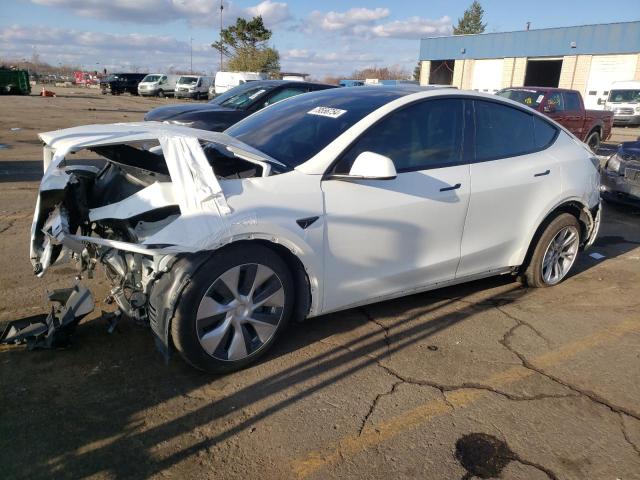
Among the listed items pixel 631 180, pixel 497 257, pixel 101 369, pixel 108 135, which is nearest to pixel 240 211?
pixel 108 135

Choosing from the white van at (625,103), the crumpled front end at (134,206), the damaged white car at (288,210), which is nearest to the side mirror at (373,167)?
the damaged white car at (288,210)

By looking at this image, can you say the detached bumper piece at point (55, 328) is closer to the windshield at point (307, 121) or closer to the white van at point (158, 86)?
the windshield at point (307, 121)

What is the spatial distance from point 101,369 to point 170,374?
421 mm

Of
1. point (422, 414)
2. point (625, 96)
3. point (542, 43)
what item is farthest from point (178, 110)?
point (542, 43)

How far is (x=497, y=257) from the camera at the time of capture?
432cm

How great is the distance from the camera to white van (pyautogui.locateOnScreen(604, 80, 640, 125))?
94.5ft

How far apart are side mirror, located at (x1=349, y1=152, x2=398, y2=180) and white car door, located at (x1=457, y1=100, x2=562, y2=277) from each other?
1.05m

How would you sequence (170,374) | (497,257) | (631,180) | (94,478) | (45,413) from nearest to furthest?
(94,478), (45,413), (170,374), (497,257), (631,180)

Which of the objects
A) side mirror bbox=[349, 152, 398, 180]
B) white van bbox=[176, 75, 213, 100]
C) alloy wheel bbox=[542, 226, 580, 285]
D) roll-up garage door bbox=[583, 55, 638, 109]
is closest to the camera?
side mirror bbox=[349, 152, 398, 180]

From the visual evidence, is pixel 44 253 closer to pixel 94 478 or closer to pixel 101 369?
pixel 101 369

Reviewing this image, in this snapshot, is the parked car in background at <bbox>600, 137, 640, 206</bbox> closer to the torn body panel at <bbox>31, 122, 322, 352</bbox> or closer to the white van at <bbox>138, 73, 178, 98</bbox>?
the torn body panel at <bbox>31, 122, 322, 352</bbox>

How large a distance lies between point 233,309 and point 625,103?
3250 cm

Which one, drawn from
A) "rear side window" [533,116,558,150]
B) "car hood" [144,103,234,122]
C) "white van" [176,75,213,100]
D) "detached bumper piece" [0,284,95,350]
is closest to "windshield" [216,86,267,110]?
"car hood" [144,103,234,122]

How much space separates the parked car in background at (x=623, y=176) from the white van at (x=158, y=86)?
3844 centimetres
